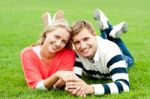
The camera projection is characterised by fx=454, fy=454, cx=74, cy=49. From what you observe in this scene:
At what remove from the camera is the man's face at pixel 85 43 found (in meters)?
5.45

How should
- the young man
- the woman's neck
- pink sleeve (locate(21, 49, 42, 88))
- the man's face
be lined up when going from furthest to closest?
the woman's neck
pink sleeve (locate(21, 49, 42, 88))
the man's face
the young man

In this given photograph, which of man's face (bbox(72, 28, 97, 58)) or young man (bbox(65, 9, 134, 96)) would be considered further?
man's face (bbox(72, 28, 97, 58))

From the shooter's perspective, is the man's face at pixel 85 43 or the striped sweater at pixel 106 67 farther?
the man's face at pixel 85 43

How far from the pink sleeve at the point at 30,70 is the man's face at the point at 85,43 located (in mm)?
592

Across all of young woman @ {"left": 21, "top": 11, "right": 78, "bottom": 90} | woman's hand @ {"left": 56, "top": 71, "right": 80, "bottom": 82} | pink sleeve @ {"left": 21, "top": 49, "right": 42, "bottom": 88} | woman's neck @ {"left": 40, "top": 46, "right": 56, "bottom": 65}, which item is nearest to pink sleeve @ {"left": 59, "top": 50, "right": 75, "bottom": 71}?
young woman @ {"left": 21, "top": 11, "right": 78, "bottom": 90}

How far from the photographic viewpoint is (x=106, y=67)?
5742 millimetres

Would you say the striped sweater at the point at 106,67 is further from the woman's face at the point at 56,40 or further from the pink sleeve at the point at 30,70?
the pink sleeve at the point at 30,70

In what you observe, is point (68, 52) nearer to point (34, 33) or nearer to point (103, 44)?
point (103, 44)

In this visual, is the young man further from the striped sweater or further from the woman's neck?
the woman's neck

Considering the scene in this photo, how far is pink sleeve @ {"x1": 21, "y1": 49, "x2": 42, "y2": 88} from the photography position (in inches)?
220

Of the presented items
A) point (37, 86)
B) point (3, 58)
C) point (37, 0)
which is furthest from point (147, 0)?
point (37, 86)

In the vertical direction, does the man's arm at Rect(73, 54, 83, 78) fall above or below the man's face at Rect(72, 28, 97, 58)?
below

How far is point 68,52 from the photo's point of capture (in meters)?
5.79

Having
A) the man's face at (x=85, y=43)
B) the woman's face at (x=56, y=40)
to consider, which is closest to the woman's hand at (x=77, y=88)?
the man's face at (x=85, y=43)
